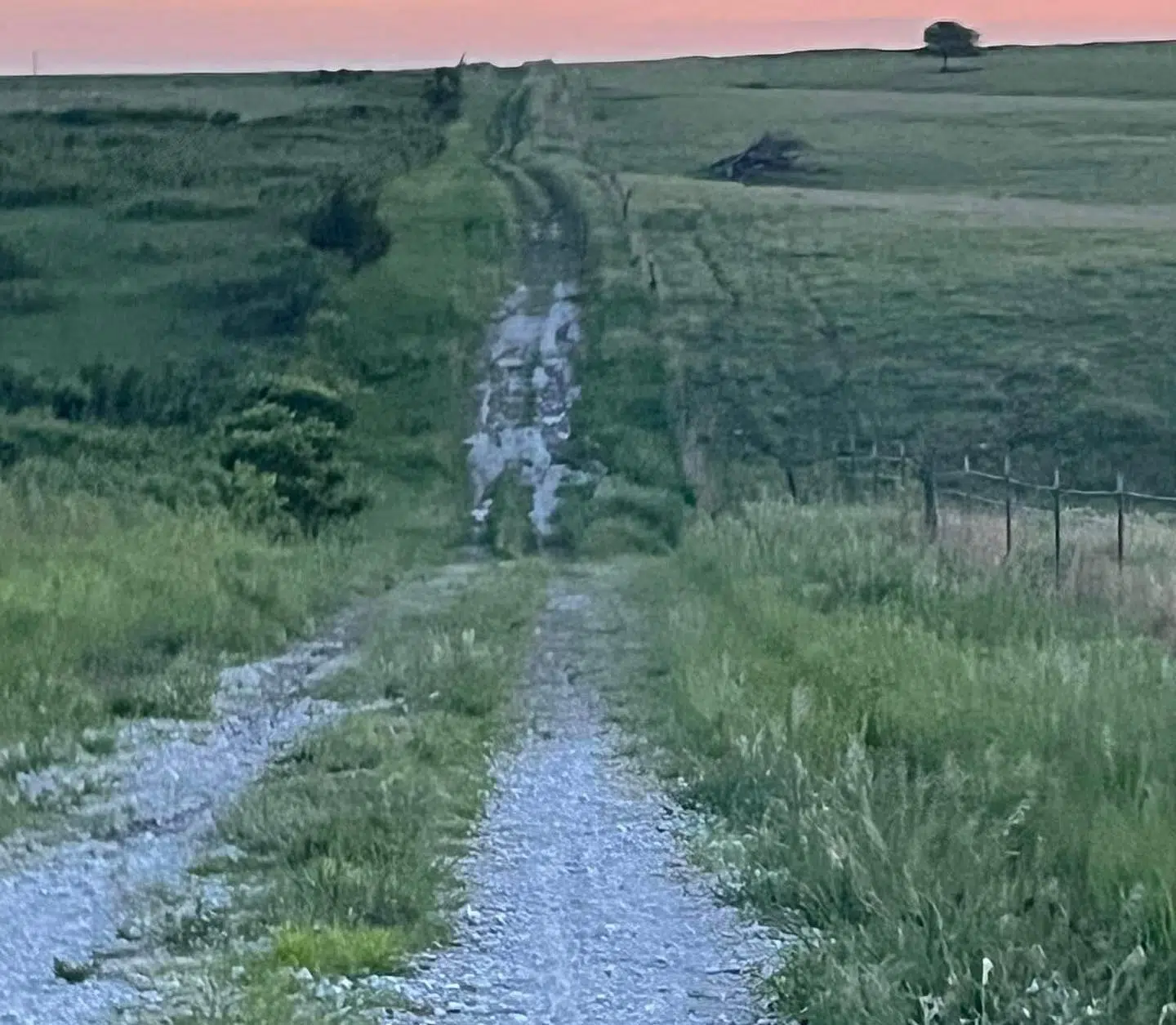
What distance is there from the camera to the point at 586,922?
714 cm

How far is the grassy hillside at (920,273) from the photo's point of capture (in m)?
28.8

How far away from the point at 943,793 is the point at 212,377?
2553 cm

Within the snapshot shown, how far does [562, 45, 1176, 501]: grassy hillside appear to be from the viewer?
94.3ft

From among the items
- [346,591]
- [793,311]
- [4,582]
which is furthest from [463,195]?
[4,582]

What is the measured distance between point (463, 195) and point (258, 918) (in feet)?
123

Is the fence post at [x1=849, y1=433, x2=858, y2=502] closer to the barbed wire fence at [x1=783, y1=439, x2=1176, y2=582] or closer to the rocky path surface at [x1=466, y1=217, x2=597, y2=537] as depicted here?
the barbed wire fence at [x1=783, y1=439, x2=1176, y2=582]

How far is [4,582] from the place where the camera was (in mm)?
14570

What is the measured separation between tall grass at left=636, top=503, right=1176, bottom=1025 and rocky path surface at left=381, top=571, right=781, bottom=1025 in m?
0.25

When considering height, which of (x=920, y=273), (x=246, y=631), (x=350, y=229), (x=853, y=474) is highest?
(x=350, y=229)

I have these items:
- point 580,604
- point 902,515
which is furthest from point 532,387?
point 580,604

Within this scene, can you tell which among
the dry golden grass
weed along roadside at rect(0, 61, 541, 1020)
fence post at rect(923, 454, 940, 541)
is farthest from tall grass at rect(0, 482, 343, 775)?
the dry golden grass

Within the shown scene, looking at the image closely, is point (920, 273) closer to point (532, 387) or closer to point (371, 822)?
point (532, 387)

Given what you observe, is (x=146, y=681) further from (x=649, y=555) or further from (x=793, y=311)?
(x=793, y=311)

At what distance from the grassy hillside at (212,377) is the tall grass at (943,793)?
350cm
